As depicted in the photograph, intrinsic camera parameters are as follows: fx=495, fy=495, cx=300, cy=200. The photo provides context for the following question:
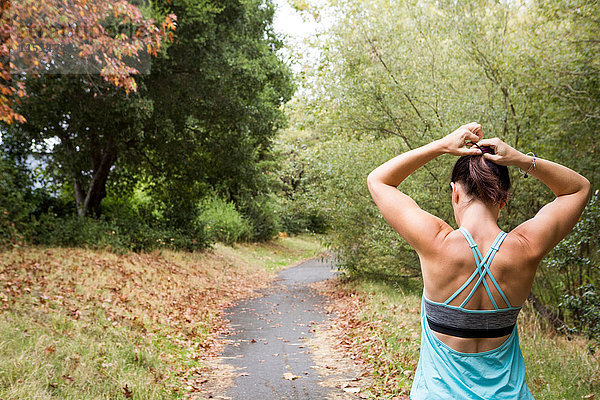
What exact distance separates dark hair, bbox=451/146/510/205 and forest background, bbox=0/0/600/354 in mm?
4594

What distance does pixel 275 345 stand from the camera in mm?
8555

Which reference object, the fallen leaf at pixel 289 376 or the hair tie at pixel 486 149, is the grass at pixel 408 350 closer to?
the fallen leaf at pixel 289 376

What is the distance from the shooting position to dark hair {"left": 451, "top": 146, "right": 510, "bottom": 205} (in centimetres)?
206

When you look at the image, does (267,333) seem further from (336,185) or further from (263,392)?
(336,185)

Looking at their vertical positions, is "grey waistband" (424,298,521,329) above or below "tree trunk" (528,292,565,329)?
above

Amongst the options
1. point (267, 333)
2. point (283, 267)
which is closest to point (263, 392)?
point (267, 333)

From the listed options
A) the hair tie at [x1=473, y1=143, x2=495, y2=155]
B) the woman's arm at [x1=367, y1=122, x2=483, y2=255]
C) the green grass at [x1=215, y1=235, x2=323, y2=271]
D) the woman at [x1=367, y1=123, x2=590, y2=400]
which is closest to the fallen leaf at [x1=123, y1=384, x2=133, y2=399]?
the woman at [x1=367, y1=123, x2=590, y2=400]

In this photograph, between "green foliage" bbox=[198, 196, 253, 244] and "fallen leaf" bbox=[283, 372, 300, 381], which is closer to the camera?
"fallen leaf" bbox=[283, 372, 300, 381]

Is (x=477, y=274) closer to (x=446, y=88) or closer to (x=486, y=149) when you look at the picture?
(x=486, y=149)

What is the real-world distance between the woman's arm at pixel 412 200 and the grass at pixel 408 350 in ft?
13.5

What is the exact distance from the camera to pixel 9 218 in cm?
1224

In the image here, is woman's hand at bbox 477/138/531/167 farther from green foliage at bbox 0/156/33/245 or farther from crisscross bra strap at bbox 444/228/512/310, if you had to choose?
green foliage at bbox 0/156/33/245

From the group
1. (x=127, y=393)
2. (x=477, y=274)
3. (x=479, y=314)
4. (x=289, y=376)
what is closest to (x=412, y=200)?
(x=477, y=274)

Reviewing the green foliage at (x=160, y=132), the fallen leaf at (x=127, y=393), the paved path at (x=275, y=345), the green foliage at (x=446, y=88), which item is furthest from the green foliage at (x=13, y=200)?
the fallen leaf at (x=127, y=393)
